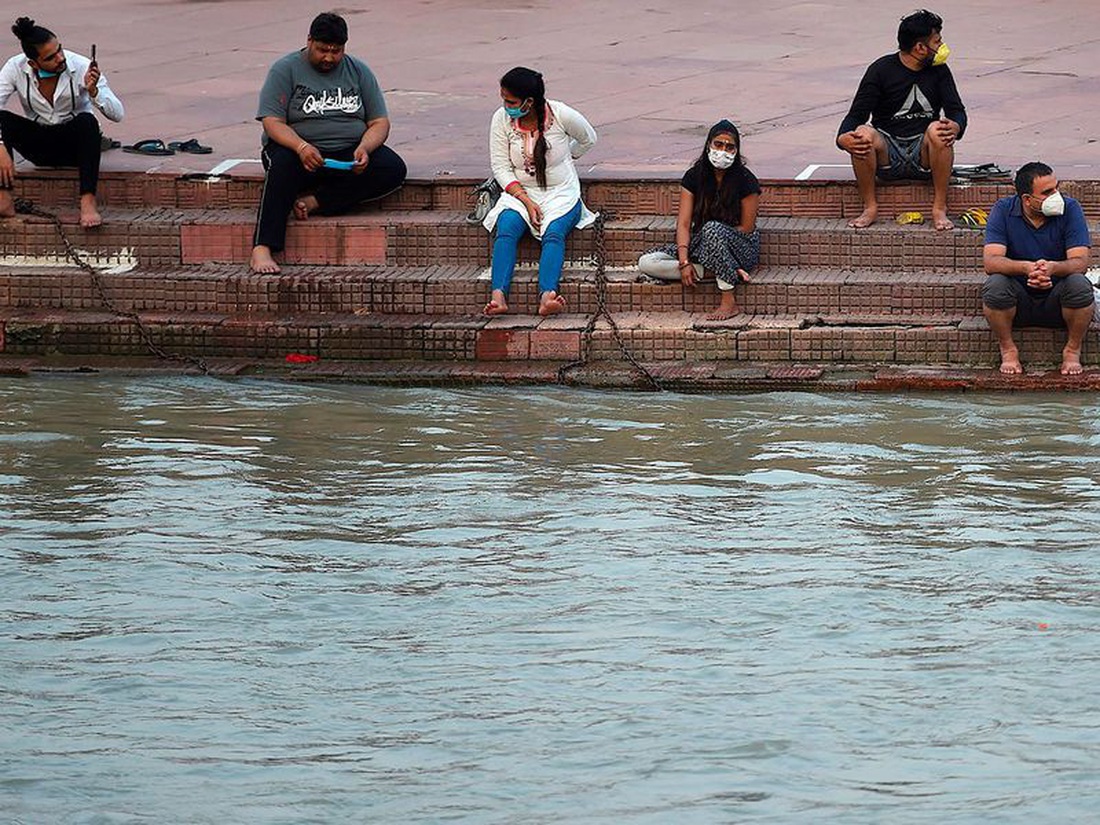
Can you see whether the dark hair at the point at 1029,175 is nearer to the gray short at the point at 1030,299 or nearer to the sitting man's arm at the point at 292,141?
the gray short at the point at 1030,299

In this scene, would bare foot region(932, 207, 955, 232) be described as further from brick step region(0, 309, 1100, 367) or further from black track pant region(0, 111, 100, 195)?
black track pant region(0, 111, 100, 195)

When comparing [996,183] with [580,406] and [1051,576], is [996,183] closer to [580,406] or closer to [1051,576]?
[580,406]

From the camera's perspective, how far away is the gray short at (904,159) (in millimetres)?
9750

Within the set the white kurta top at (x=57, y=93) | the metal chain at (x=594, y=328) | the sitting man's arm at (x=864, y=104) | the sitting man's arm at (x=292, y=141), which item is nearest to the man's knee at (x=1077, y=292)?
the sitting man's arm at (x=864, y=104)

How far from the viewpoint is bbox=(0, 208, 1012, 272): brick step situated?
9656mm

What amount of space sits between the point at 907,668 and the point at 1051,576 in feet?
3.01

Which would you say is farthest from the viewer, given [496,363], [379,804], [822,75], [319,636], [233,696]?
[822,75]

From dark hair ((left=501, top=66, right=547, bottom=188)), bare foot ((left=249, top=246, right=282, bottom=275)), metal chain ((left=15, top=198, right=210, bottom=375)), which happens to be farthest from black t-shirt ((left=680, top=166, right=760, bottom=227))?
metal chain ((left=15, top=198, right=210, bottom=375))

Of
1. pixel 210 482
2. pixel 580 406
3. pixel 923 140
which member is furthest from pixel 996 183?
pixel 210 482

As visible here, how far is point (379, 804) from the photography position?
191 inches

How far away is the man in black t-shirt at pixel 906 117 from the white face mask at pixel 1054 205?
0.86m

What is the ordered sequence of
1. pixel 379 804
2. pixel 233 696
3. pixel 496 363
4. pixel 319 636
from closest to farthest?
1. pixel 379 804
2. pixel 233 696
3. pixel 319 636
4. pixel 496 363

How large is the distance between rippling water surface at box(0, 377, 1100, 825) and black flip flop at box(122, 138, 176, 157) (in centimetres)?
254

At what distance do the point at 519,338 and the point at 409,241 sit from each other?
959mm
